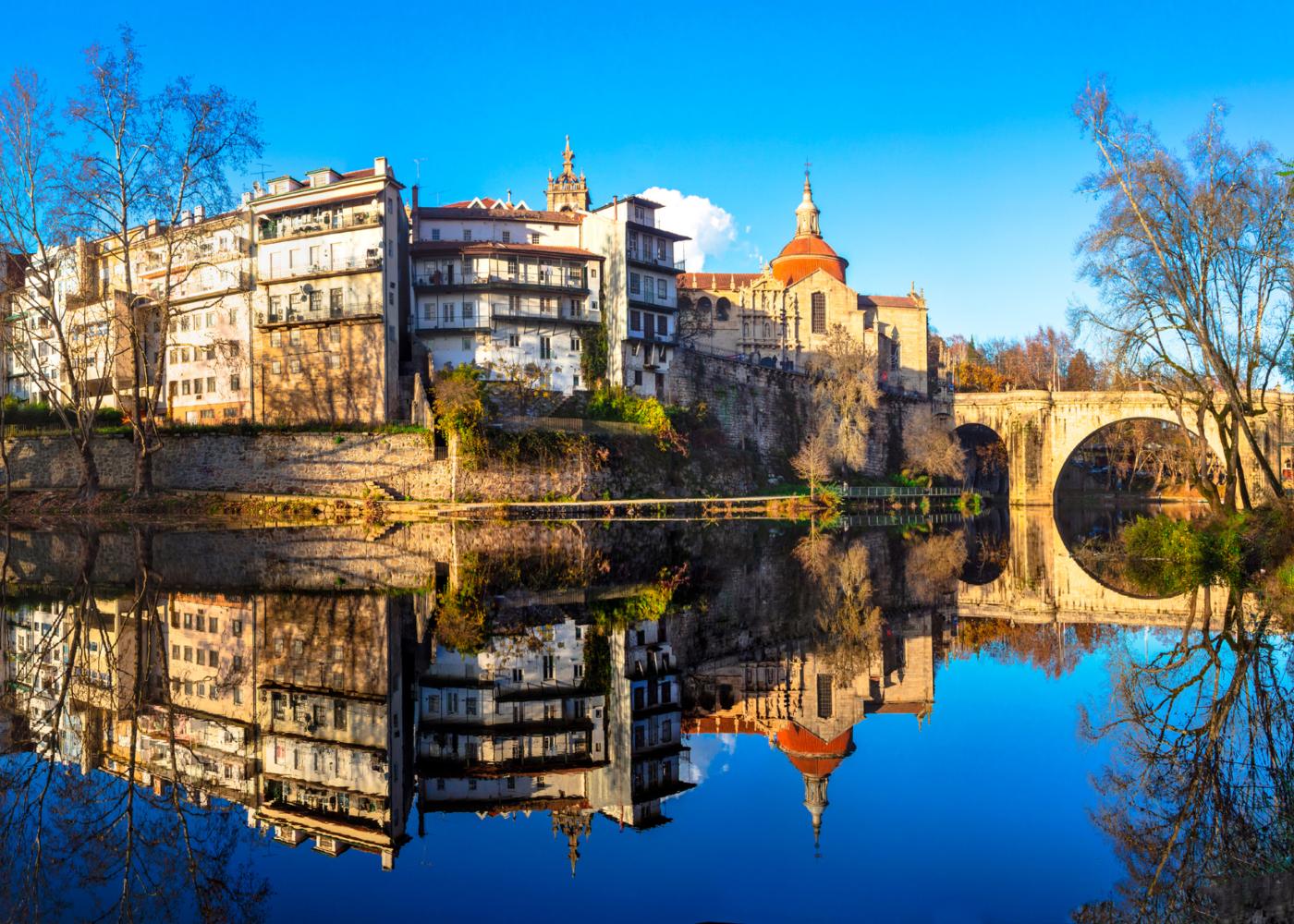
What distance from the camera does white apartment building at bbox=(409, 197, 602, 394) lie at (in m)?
49.4

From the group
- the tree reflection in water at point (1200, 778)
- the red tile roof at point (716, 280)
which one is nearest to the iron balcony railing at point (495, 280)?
the red tile roof at point (716, 280)

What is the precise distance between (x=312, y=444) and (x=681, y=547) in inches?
862

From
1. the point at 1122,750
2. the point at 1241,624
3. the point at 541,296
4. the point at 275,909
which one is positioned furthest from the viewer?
the point at 541,296

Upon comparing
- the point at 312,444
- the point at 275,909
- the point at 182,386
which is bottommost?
the point at 275,909

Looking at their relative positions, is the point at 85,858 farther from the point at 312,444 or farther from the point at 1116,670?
the point at 312,444

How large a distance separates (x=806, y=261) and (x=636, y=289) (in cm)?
3079

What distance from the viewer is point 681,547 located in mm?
29734

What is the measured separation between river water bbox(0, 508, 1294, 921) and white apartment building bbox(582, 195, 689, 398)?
32.0 meters

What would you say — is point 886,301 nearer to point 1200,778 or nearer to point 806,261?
point 806,261

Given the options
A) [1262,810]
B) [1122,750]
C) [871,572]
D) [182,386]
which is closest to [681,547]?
[871,572]

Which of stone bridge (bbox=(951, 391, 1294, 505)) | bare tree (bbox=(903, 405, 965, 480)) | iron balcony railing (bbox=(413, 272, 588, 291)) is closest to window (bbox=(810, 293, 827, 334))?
bare tree (bbox=(903, 405, 965, 480))

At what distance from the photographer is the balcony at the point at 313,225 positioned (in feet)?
150

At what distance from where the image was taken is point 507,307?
49.9m

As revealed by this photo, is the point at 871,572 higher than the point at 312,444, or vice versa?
the point at 312,444
